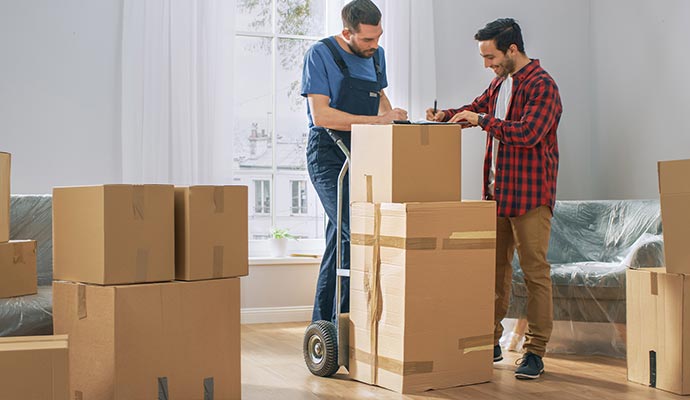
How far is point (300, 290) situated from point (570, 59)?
229 centimetres

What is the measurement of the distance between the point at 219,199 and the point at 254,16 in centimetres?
257

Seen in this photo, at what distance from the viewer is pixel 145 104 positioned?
460cm

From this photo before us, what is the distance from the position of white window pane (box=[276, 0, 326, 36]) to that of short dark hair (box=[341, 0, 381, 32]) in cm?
178

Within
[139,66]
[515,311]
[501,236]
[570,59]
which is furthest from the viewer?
[570,59]

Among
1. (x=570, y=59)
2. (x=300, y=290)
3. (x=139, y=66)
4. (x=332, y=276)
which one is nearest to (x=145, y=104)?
(x=139, y=66)

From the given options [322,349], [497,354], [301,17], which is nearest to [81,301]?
[322,349]

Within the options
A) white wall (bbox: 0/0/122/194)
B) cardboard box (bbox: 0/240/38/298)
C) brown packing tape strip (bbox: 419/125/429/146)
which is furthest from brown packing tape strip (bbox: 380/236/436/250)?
white wall (bbox: 0/0/122/194)

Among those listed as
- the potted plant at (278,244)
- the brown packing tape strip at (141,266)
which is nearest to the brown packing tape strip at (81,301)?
the brown packing tape strip at (141,266)

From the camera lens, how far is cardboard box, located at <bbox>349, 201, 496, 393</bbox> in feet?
9.77

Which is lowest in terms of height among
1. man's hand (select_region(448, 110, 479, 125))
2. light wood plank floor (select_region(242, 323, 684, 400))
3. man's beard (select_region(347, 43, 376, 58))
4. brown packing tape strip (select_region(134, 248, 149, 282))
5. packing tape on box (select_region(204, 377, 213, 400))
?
light wood plank floor (select_region(242, 323, 684, 400))

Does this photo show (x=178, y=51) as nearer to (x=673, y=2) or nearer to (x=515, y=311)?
(x=515, y=311)

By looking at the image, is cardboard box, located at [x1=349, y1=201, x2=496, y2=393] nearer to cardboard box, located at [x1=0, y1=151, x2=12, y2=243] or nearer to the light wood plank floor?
the light wood plank floor

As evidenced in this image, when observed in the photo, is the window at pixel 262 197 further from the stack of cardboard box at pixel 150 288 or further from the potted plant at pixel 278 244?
the stack of cardboard box at pixel 150 288

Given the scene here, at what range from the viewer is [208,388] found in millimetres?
2717
